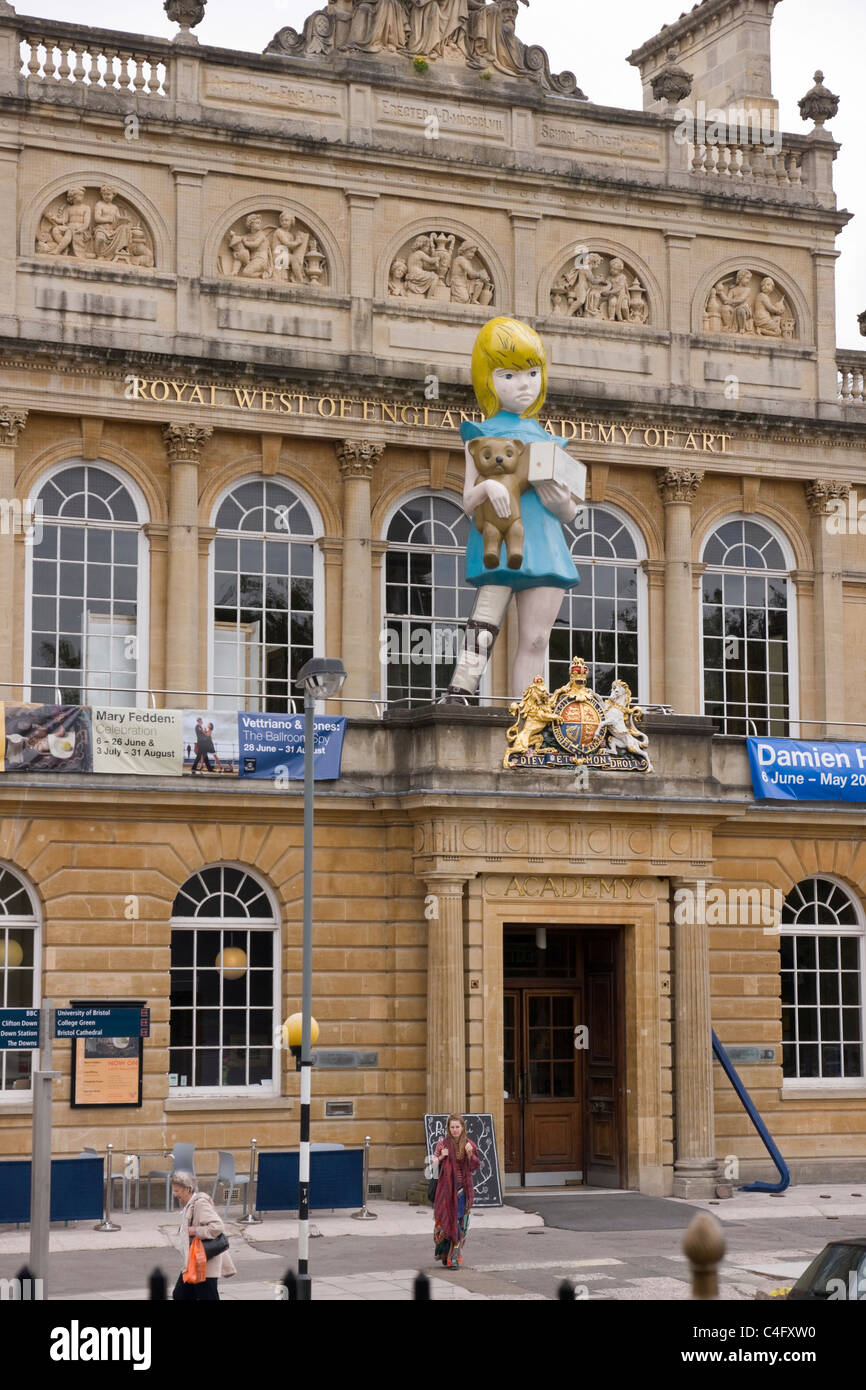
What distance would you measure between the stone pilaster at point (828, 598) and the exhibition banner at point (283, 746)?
10.2 m

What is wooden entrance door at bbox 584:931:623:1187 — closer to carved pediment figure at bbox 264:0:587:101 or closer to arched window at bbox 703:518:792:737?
arched window at bbox 703:518:792:737

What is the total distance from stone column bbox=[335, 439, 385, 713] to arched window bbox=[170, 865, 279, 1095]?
14.2 ft

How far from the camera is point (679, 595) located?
37031 millimetres

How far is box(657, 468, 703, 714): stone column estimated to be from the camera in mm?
36812

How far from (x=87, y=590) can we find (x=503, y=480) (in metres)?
7.08

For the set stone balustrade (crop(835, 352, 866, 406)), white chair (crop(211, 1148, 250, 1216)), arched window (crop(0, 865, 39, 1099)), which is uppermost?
stone balustrade (crop(835, 352, 866, 406))

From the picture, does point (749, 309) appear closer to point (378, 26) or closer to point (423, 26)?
point (423, 26)

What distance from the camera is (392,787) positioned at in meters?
32.3

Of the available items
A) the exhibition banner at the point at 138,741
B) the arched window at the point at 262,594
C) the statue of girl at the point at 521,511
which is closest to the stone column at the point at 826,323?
the statue of girl at the point at 521,511

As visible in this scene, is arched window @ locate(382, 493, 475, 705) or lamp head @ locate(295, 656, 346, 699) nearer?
lamp head @ locate(295, 656, 346, 699)

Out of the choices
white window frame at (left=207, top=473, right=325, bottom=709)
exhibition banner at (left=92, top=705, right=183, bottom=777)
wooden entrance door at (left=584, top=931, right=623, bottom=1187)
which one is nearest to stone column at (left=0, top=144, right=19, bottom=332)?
white window frame at (left=207, top=473, right=325, bottom=709)
